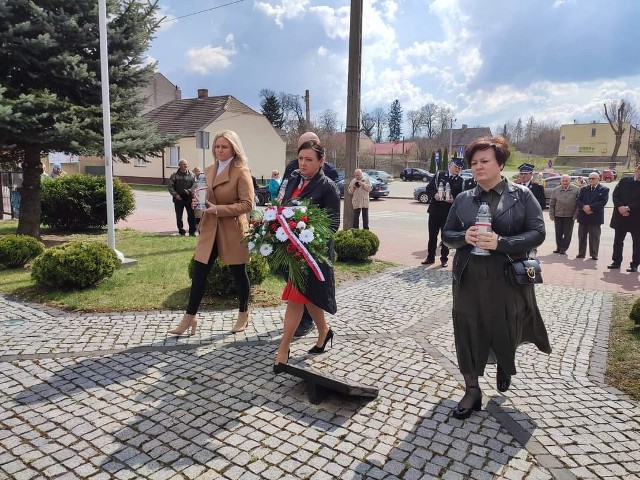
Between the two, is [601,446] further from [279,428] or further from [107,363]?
[107,363]

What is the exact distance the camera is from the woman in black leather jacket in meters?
3.10

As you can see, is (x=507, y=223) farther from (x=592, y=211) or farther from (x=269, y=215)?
(x=592, y=211)

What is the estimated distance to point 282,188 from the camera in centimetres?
433

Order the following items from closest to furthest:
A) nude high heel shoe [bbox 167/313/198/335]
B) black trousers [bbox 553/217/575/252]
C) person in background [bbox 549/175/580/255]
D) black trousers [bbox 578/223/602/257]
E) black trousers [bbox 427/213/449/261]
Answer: nude high heel shoe [bbox 167/313/198/335] < black trousers [bbox 427/213/449/261] < black trousers [bbox 578/223/602/257] < person in background [bbox 549/175/580/255] < black trousers [bbox 553/217/575/252]

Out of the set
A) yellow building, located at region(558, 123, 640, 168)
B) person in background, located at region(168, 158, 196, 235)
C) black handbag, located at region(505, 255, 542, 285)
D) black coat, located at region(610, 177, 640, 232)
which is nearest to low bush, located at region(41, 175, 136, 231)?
person in background, located at region(168, 158, 196, 235)

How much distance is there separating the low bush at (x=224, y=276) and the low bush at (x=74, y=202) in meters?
6.71

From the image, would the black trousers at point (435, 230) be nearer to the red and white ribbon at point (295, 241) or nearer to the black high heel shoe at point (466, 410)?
the black high heel shoe at point (466, 410)

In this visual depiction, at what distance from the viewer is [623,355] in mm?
4691

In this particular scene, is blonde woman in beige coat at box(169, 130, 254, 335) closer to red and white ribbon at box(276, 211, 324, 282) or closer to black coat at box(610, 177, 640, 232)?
red and white ribbon at box(276, 211, 324, 282)

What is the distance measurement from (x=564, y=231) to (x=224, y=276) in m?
8.44

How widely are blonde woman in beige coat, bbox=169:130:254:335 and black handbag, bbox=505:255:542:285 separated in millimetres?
2391

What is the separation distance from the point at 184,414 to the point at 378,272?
5.55 m

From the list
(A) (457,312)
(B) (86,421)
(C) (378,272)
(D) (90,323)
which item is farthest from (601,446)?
(C) (378,272)

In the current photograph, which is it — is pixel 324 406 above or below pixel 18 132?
below
